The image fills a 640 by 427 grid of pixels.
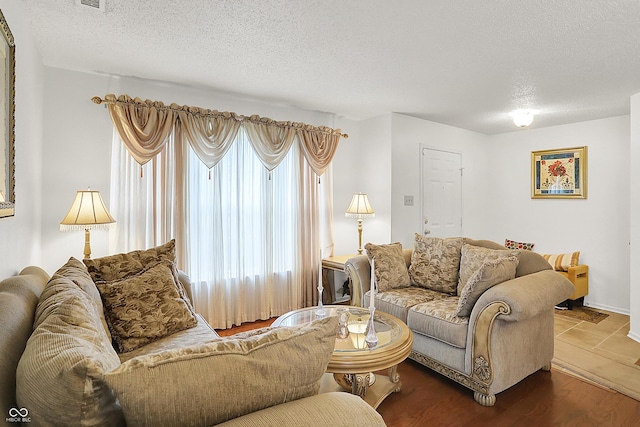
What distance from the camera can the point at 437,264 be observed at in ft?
10.5

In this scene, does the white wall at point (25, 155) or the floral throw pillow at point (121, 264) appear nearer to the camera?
the white wall at point (25, 155)

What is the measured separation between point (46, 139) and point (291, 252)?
8.06 feet

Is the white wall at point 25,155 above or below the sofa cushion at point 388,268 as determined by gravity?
above

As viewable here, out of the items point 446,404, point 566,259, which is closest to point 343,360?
point 446,404

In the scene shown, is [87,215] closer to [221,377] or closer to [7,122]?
[7,122]

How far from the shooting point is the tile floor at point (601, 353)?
8.41 ft

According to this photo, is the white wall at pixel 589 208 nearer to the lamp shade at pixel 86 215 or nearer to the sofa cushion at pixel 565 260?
the sofa cushion at pixel 565 260

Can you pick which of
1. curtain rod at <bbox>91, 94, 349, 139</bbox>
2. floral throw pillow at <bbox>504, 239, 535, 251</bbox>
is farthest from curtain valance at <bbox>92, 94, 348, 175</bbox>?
floral throw pillow at <bbox>504, 239, 535, 251</bbox>

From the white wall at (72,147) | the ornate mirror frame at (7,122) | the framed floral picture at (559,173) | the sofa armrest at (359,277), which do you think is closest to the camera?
the ornate mirror frame at (7,122)

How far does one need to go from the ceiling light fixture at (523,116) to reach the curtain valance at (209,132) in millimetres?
2053

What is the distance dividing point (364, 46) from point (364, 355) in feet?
6.59

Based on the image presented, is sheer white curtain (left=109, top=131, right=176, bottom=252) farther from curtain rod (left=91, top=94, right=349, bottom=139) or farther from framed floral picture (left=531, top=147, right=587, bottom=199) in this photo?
framed floral picture (left=531, top=147, right=587, bottom=199)

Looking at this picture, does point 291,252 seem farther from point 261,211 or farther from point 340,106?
point 340,106

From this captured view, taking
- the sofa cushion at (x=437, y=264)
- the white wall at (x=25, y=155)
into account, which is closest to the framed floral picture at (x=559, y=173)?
the sofa cushion at (x=437, y=264)
